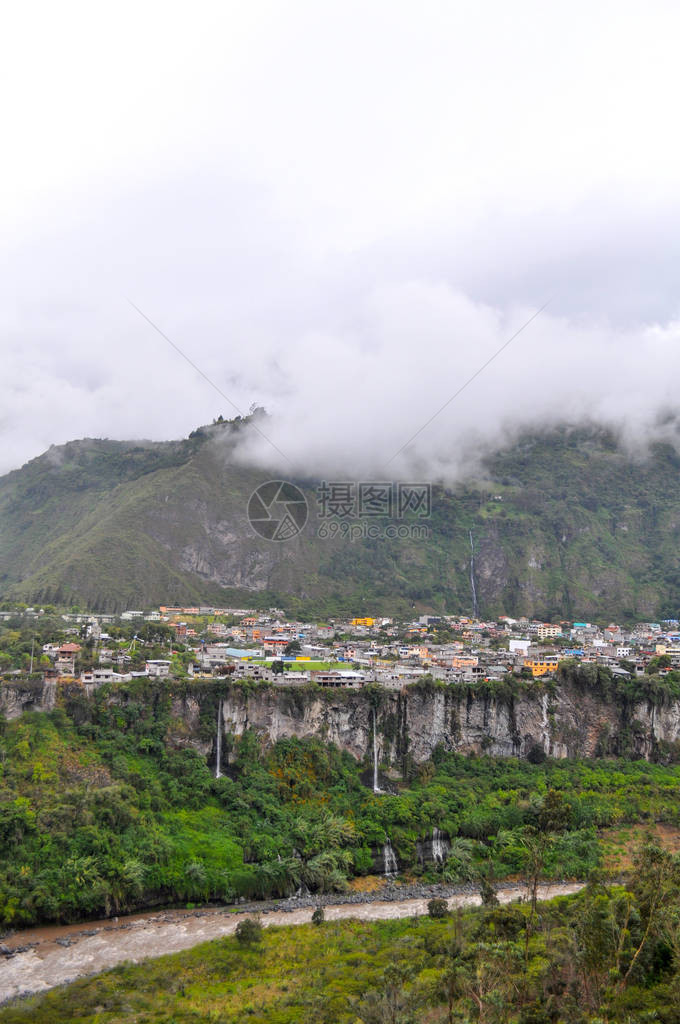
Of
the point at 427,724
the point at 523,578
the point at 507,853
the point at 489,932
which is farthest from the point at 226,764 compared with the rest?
the point at 523,578

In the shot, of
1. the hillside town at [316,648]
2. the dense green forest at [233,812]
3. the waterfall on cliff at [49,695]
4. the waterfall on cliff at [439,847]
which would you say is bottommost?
the waterfall on cliff at [439,847]

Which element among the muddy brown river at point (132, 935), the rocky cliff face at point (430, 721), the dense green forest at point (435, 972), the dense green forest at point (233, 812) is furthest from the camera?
the rocky cliff face at point (430, 721)

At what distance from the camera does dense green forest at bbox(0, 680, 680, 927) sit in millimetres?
28109

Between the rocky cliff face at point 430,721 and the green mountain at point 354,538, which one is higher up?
the green mountain at point 354,538

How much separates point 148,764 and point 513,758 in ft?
68.1

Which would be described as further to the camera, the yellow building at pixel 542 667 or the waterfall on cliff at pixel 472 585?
the waterfall on cliff at pixel 472 585

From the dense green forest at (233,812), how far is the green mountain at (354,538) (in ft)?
152

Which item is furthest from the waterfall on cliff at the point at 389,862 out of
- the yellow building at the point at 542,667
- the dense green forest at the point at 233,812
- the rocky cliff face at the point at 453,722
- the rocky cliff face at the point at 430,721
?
the yellow building at the point at 542,667

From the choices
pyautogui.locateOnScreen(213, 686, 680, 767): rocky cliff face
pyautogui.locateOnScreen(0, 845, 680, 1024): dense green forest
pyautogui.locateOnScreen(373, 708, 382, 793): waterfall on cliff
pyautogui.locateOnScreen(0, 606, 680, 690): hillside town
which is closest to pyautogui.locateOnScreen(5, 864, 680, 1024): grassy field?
pyautogui.locateOnScreen(0, 845, 680, 1024): dense green forest

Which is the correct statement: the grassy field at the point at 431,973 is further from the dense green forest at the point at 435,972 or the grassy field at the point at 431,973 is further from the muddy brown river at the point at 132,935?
the muddy brown river at the point at 132,935

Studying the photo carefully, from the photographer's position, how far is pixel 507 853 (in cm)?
3288

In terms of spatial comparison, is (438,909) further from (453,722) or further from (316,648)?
(316,648)

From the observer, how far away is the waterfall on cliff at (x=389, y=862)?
107 feet

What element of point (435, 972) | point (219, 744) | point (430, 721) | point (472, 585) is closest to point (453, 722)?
point (430, 721)
